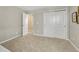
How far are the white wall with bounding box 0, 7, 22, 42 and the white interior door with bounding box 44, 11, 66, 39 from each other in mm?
2069

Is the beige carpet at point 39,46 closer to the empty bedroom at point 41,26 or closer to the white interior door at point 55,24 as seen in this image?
the empty bedroom at point 41,26

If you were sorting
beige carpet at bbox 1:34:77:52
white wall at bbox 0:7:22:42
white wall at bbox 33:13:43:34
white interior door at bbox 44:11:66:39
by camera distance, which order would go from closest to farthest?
beige carpet at bbox 1:34:77:52 < white wall at bbox 0:7:22:42 < white interior door at bbox 44:11:66:39 < white wall at bbox 33:13:43:34

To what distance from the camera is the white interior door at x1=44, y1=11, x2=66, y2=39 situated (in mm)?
7094

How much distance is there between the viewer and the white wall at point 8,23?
5.45 metres

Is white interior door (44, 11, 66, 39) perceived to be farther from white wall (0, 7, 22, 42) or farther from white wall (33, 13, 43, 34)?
white wall (0, 7, 22, 42)

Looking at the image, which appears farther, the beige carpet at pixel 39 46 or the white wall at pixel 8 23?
the white wall at pixel 8 23

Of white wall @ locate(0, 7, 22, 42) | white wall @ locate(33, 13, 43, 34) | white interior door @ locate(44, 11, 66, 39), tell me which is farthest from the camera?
white wall @ locate(33, 13, 43, 34)

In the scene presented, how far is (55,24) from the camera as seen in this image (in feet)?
25.2

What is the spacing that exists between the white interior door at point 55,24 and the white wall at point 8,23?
2.07 meters

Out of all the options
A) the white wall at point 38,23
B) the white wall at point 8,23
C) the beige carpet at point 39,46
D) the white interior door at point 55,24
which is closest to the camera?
the beige carpet at point 39,46

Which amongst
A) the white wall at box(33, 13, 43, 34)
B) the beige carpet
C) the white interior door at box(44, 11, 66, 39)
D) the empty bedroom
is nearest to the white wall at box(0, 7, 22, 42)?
the empty bedroom

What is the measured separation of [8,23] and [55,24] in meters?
3.20

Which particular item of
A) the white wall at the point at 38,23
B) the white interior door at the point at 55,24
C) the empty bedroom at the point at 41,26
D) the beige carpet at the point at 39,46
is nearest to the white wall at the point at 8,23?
the empty bedroom at the point at 41,26
